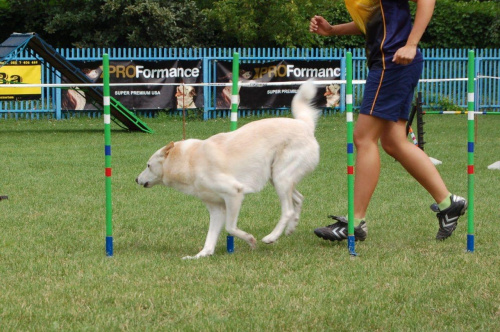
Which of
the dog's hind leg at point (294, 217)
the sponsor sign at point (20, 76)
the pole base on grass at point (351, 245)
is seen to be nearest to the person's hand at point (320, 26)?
the dog's hind leg at point (294, 217)

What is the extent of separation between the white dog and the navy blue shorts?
21.2 inches

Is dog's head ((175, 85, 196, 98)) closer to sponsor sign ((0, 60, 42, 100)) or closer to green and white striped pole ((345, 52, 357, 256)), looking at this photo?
sponsor sign ((0, 60, 42, 100))

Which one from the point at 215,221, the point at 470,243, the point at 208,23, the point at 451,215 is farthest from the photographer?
the point at 208,23

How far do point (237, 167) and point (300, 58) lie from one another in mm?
16062

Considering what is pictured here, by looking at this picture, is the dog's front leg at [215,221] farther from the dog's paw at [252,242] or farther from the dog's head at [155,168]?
the dog's head at [155,168]

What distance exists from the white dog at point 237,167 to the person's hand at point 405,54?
85cm

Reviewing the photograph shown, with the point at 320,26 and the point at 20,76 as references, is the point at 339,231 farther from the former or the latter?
the point at 20,76

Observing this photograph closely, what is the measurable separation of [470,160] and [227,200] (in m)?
1.63

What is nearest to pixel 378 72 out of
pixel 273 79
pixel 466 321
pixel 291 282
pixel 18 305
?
pixel 291 282

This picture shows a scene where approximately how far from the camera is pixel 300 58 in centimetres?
2083

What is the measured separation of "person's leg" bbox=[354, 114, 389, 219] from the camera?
526cm

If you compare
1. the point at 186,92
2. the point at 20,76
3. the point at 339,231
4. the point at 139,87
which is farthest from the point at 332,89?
the point at 339,231

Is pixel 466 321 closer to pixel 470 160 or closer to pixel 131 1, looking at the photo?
pixel 470 160

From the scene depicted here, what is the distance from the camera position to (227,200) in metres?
5.07
